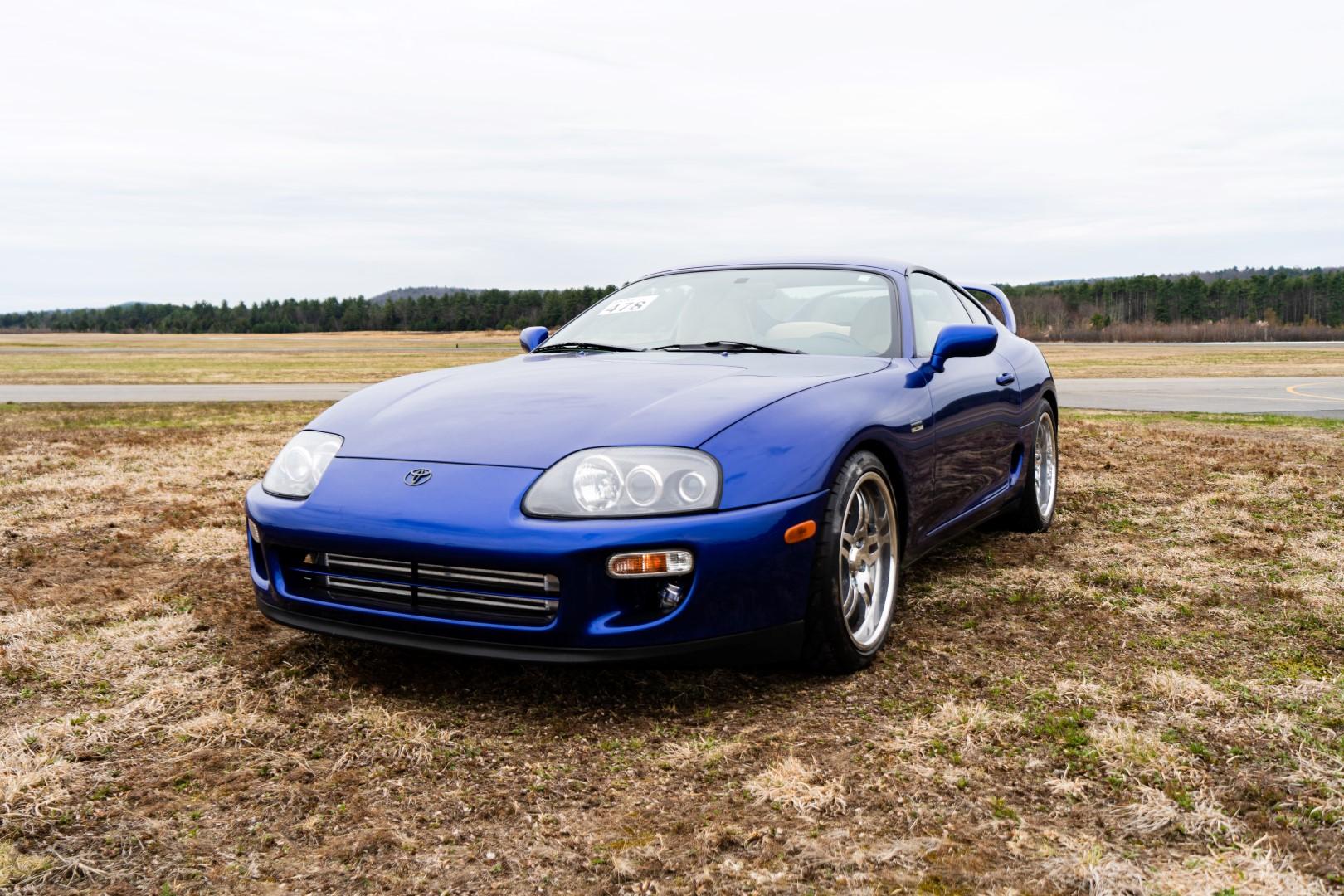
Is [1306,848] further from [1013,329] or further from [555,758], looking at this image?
[1013,329]

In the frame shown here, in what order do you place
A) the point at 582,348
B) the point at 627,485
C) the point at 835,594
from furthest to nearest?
the point at 582,348 < the point at 835,594 < the point at 627,485

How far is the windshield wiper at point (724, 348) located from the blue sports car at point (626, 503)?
0.04 ft

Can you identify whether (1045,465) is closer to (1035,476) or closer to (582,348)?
(1035,476)

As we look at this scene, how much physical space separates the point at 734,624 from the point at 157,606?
8.20 feet

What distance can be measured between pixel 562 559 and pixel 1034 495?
355 centimetres

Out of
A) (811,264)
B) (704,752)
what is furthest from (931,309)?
(704,752)

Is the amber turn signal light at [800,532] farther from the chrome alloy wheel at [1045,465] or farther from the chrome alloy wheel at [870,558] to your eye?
the chrome alloy wheel at [1045,465]

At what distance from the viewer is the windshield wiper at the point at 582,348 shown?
4000mm

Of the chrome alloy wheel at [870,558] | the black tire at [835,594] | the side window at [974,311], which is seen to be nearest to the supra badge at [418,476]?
the black tire at [835,594]

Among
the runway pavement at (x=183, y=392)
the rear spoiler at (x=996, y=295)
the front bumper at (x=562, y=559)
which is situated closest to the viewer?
the front bumper at (x=562, y=559)

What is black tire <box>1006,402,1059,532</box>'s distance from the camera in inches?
207

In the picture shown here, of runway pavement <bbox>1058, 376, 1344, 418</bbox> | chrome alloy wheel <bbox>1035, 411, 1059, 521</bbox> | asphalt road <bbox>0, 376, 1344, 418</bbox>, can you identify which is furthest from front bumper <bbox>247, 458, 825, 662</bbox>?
runway pavement <bbox>1058, 376, 1344, 418</bbox>

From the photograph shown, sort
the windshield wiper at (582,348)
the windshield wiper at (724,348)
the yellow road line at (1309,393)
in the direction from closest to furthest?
the windshield wiper at (724,348) < the windshield wiper at (582,348) < the yellow road line at (1309,393)

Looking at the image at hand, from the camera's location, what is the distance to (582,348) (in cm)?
412
